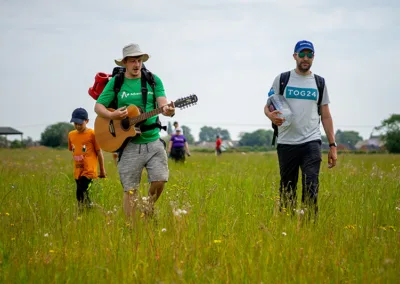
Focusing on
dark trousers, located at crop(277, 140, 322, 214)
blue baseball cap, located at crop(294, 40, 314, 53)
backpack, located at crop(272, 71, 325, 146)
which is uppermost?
blue baseball cap, located at crop(294, 40, 314, 53)

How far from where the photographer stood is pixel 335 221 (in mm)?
4949

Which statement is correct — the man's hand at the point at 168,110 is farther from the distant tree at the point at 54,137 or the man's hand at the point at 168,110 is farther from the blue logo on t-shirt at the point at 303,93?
the distant tree at the point at 54,137

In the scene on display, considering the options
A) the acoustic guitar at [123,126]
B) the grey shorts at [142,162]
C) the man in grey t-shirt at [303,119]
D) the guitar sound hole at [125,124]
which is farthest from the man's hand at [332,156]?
the guitar sound hole at [125,124]

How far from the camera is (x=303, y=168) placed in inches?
217

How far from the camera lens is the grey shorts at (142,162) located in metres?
5.09

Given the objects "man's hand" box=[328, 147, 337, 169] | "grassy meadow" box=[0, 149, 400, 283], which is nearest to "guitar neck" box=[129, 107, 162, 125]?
"grassy meadow" box=[0, 149, 400, 283]

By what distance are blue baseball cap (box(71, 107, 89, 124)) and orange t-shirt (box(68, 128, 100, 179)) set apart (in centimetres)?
20

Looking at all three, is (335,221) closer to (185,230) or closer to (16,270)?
(185,230)

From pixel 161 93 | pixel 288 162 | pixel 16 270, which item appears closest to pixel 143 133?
pixel 161 93

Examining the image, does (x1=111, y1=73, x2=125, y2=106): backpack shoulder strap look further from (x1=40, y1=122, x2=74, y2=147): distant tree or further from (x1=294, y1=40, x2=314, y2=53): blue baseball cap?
(x1=40, y1=122, x2=74, y2=147): distant tree

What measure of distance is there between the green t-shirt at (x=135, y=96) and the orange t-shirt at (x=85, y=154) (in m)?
1.59

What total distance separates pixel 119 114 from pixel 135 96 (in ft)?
0.92

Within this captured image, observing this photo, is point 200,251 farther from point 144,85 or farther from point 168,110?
point 144,85

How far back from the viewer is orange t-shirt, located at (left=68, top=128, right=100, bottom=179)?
21.5ft
